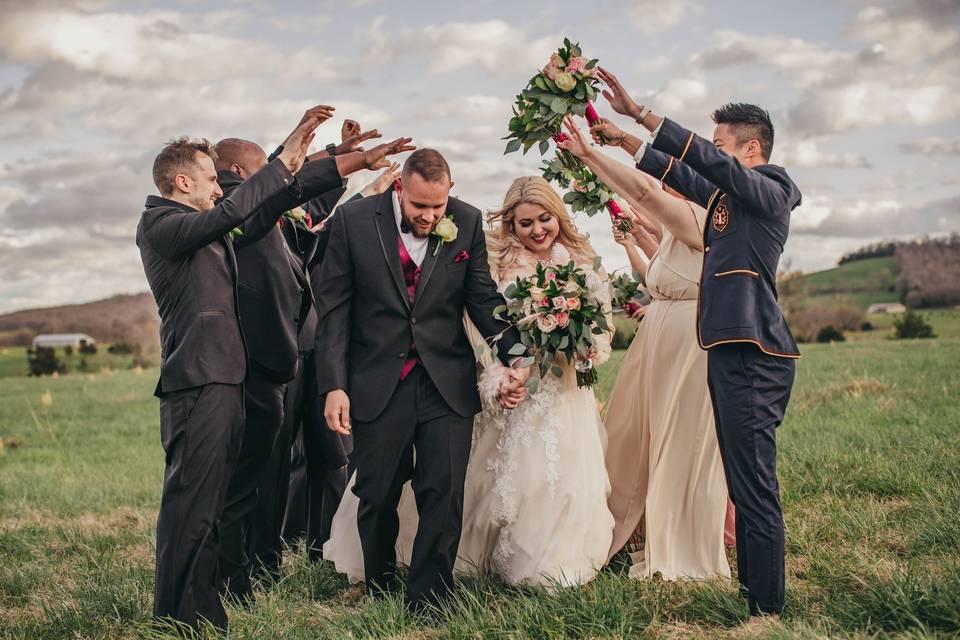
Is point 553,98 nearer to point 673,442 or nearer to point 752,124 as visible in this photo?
point 752,124

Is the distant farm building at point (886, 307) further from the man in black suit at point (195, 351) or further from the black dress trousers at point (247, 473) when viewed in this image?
the man in black suit at point (195, 351)

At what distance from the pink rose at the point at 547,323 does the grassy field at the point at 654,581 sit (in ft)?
5.24

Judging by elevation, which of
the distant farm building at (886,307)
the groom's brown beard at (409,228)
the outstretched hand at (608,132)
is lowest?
the distant farm building at (886,307)

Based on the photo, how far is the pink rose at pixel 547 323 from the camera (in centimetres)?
545

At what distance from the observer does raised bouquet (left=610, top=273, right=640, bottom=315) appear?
617cm

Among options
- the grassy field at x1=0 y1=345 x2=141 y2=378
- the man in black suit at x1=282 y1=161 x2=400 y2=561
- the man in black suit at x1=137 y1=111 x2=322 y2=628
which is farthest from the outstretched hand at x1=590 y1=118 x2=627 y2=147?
the grassy field at x1=0 y1=345 x2=141 y2=378

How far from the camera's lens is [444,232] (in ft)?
17.4

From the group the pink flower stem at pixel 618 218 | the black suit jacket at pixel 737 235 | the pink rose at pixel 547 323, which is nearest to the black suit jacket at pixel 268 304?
the pink rose at pixel 547 323

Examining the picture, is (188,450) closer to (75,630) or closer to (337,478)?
(75,630)

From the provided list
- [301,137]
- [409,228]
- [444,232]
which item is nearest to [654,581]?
[444,232]

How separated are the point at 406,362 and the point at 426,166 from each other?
1233mm

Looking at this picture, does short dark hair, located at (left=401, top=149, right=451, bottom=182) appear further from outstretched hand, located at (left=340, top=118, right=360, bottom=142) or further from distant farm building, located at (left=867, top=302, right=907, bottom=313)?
distant farm building, located at (left=867, top=302, right=907, bottom=313)

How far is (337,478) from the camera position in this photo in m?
Answer: 7.24

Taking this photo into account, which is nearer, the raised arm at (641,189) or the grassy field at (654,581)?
the grassy field at (654,581)
